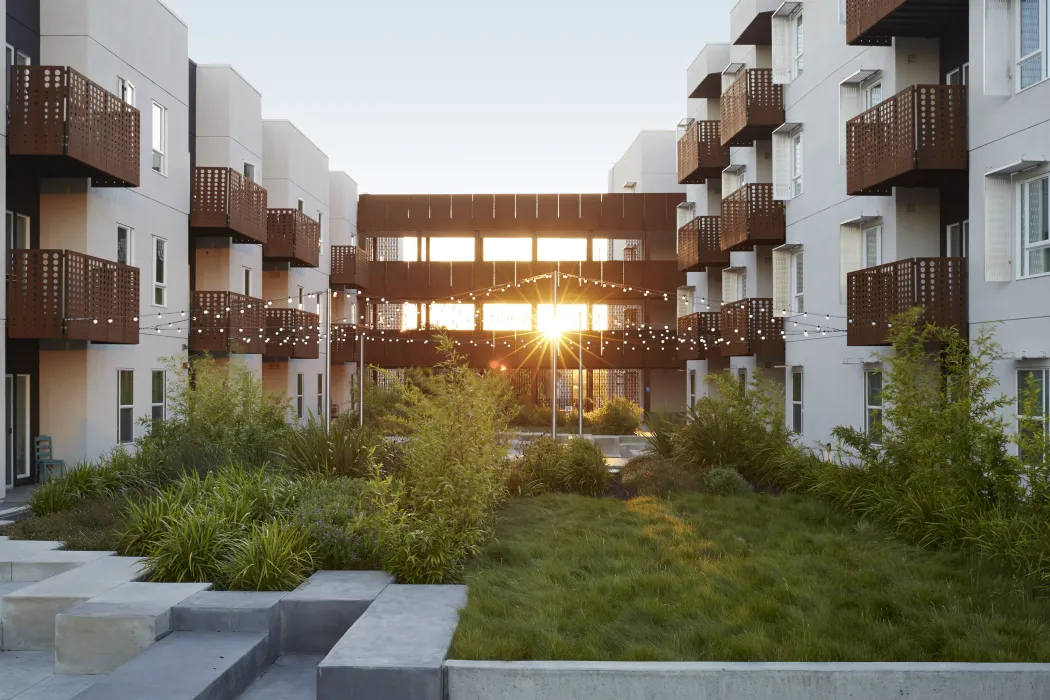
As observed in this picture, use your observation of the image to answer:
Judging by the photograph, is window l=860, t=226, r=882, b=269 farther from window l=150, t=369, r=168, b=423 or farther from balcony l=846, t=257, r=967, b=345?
window l=150, t=369, r=168, b=423

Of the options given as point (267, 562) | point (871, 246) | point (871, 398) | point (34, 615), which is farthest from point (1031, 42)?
point (34, 615)

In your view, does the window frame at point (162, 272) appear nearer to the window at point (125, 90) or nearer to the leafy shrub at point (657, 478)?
the window at point (125, 90)

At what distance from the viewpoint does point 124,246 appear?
2117 centimetres

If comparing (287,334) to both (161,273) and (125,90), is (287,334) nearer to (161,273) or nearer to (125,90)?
(161,273)

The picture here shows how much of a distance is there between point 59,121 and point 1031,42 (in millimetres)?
16202

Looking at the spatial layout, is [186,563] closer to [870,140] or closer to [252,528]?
[252,528]

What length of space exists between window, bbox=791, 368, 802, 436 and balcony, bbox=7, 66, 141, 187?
16644 mm

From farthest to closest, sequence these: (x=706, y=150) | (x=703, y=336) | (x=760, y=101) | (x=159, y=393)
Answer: (x=706, y=150) < (x=703, y=336) < (x=760, y=101) < (x=159, y=393)

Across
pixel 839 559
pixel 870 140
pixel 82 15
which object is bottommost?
pixel 839 559

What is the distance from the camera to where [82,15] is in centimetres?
1881

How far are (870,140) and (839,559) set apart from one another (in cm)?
1029

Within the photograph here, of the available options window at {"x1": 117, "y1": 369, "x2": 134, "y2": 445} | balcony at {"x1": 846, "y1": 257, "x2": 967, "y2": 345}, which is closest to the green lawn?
balcony at {"x1": 846, "y1": 257, "x2": 967, "y2": 345}

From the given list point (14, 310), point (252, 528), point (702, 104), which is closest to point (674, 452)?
point (252, 528)

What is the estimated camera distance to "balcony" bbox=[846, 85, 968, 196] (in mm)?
15977
